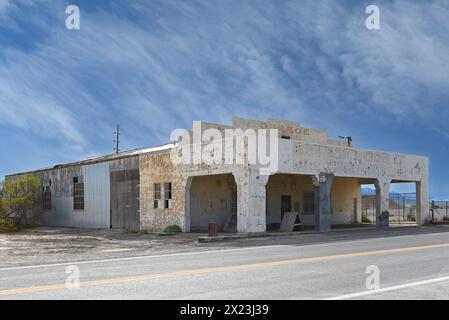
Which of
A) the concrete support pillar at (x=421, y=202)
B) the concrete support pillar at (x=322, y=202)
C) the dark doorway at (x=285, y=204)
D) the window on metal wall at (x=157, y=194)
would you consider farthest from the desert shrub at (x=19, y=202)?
the concrete support pillar at (x=421, y=202)

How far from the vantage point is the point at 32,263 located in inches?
623

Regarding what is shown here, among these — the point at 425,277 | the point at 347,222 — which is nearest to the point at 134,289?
the point at 425,277

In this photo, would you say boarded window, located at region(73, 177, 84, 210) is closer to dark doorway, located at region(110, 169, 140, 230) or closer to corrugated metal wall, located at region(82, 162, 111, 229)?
corrugated metal wall, located at region(82, 162, 111, 229)

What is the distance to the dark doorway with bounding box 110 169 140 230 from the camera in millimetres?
33250

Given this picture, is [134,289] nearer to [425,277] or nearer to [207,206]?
[425,277]

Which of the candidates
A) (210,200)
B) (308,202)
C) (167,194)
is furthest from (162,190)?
(308,202)

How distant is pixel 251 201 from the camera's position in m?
25.4

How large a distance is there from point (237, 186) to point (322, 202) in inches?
203

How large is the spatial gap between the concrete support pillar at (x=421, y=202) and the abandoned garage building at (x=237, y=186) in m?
0.07

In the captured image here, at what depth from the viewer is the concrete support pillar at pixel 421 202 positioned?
36.2 meters

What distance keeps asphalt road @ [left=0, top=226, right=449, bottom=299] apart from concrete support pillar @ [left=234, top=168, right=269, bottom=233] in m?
9.00

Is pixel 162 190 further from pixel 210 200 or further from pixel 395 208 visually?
pixel 395 208

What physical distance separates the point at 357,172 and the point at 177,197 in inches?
402

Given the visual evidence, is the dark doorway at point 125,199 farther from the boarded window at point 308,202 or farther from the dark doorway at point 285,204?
the boarded window at point 308,202
